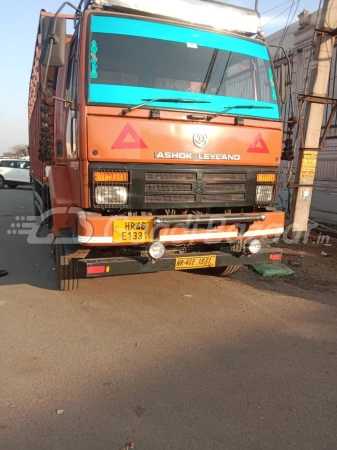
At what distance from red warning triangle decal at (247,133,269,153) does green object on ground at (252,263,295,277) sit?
2.11m

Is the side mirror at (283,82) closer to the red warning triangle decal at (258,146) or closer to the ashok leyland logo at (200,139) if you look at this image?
the red warning triangle decal at (258,146)

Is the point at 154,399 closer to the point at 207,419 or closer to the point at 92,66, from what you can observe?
the point at 207,419

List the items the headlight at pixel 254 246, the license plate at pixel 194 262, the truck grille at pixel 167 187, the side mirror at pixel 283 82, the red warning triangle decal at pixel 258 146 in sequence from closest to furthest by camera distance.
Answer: the truck grille at pixel 167 187
the license plate at pixel 194 262
the red warning triangle decal at pixel 258 146
the headlight at pixel 254 246
the side mirror at pixel 283 82

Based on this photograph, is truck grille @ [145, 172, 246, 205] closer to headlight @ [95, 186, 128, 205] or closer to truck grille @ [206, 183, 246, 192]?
truck grille @ [206, 183, 246, 192]

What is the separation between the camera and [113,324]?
4.02m

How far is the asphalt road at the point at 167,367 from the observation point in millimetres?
2424

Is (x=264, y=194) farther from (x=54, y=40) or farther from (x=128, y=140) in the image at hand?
(x=54, y=40)

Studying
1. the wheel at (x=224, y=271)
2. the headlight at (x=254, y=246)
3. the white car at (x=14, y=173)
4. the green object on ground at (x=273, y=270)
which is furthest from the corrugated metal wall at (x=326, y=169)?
the white car at (x=14, y=173)

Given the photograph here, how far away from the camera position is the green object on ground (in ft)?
19.2

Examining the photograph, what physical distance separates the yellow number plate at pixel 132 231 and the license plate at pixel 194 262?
0.49 metres

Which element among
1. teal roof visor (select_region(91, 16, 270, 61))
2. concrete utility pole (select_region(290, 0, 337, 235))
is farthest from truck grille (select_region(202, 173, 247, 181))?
concrete utility pole (select_region(290, 0, 337, 235))

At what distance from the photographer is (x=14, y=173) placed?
22125 millimetres

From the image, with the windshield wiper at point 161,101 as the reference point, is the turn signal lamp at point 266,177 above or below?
below

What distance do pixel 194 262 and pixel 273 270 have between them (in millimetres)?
2089
